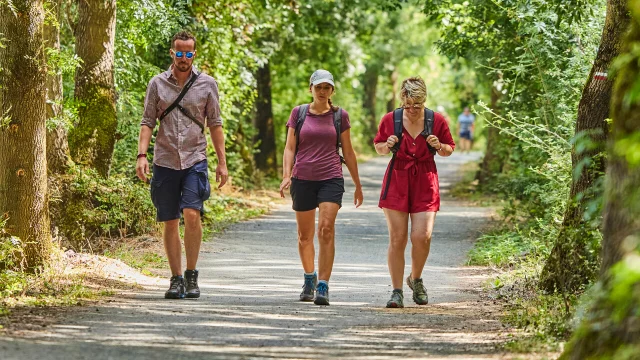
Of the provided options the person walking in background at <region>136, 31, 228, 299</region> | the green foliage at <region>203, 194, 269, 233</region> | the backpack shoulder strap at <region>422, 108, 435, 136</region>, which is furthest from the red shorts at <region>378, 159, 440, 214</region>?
the green foliage at <region>203, 194, 269, 233</region>

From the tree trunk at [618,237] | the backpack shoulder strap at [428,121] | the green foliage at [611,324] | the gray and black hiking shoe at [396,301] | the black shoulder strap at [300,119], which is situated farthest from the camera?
the black shoulder strap at [300,119]

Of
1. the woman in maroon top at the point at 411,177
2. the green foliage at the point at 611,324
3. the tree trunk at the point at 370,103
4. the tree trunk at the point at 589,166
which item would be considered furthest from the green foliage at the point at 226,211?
the tree trunk at the point at 370,103

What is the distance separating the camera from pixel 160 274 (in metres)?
12.1

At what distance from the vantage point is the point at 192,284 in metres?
10.0

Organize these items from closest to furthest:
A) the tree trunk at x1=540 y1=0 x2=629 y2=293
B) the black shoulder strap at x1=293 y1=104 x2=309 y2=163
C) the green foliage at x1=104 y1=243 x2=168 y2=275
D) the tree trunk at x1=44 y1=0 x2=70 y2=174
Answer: the tree trunk at x1=540 y1=0 x2=629 y2=293, the black shoulder strap at x1=293 y1=104 x2=309 y2=163, the green foliage at x1=104 y1=243 x2=168 y2=275, the tree trunk at x1=44 y1=0 x2=70 y2=174

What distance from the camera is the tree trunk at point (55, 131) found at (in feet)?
44.1

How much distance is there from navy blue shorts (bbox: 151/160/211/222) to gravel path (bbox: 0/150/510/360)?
797 millimetres

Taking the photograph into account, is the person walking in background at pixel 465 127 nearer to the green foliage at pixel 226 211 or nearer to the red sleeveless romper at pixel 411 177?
the green foliage at pixel 226 211

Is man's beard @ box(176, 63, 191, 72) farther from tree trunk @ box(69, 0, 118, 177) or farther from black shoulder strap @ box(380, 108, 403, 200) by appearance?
tree trunk @ box(69, 0, 118, 177)

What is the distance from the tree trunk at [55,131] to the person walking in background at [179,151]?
11.4 ft

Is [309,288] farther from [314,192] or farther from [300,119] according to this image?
[300,119]

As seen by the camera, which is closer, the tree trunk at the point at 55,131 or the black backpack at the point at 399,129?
the black backpack at the point at 399,129

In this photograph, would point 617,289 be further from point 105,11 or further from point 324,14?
Result: point 324,14

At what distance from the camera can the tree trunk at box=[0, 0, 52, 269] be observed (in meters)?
10.0
